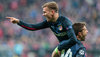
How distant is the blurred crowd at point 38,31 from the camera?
1324 centimetres

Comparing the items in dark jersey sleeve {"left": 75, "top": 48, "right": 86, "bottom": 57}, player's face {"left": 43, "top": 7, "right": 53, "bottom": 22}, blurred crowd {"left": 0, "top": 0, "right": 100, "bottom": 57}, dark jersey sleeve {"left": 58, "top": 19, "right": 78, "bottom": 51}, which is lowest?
blurred crowd {"left": 0, "top": 0, "right": 100, "bottom": 57}

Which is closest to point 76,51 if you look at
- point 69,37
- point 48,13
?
point 69,37

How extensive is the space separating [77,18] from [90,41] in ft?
4.65

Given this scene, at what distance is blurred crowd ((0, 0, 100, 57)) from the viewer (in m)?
13.2

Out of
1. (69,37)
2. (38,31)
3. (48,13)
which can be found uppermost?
(48,13)

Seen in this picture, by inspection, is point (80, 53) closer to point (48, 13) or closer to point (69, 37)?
point (69, 37)

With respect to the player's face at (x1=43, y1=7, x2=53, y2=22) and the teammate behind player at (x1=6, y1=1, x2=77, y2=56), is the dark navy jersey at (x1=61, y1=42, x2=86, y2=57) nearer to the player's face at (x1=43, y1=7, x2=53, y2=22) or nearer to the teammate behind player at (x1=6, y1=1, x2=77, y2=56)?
the teammate behind player at (x1=6, y1=1, x2=77, y2=56)

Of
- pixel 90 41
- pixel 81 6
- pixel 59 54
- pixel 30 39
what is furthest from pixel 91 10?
pixel 59 54

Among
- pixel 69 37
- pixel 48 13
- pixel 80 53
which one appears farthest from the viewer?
pixel 48 13

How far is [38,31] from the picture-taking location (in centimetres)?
1470

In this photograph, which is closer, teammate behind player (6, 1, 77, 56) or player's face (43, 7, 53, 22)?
teammate behind player (6, 1, 77, 56)

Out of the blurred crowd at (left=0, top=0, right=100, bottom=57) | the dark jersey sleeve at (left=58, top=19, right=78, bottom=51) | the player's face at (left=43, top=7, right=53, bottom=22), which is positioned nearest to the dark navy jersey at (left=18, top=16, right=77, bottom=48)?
the dark jersey sleeve at (left=58, top=19, right=78, bottom=51)

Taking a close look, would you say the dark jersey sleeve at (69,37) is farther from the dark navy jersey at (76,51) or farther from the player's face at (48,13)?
the player's face at (48,13)

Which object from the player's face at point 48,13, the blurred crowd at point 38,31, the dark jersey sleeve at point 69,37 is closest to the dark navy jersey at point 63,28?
the dark jersey sleeve at point 69,37
